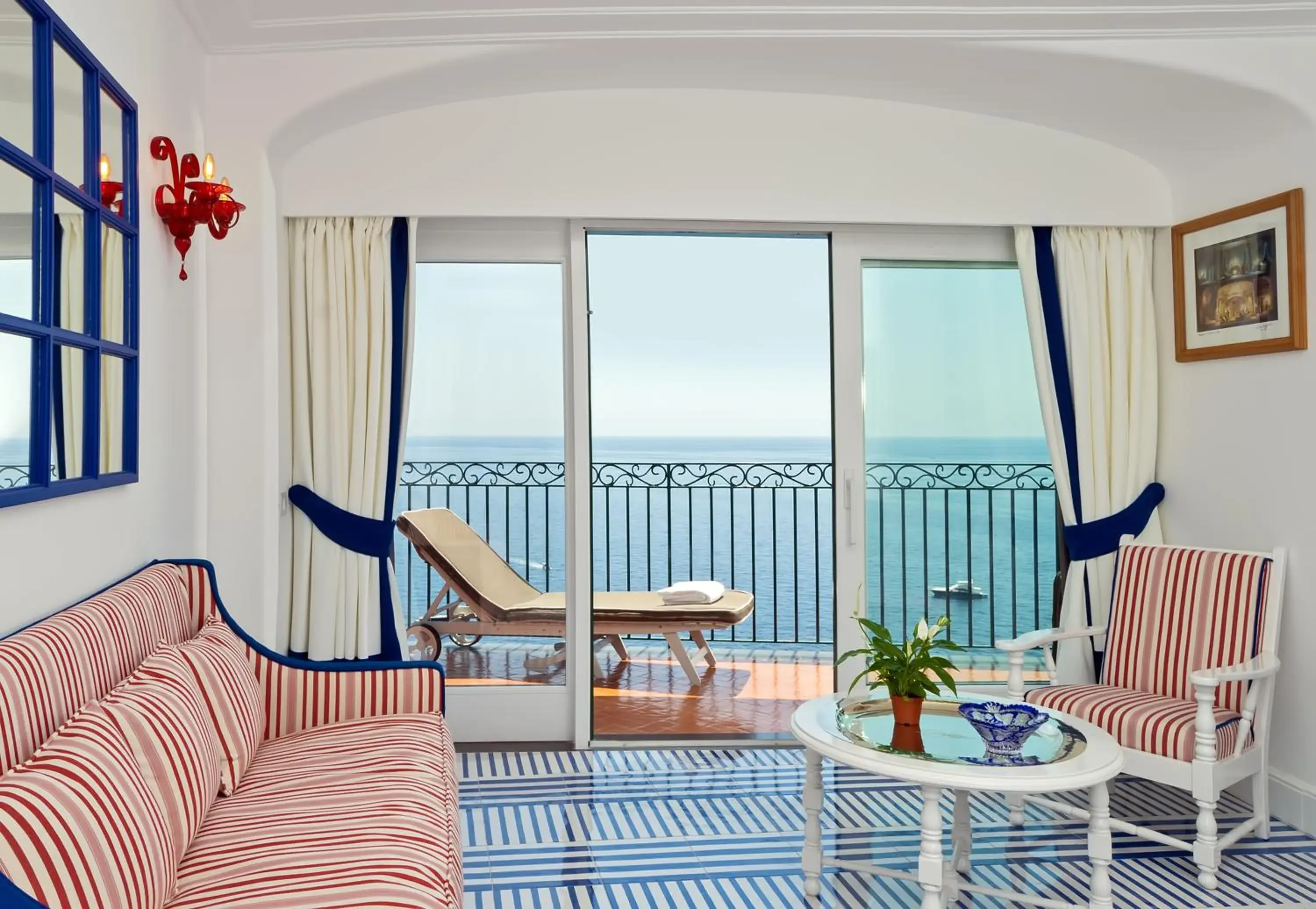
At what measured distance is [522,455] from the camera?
402 cm

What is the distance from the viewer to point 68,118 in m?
2.14

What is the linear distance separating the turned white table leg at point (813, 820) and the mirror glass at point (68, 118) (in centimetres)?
221

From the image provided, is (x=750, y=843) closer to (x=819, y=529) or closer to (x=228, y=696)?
(x=228, y=696)

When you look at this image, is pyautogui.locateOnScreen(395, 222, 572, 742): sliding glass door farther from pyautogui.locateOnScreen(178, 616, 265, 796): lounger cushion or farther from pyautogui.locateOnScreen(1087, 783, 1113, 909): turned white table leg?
pyautogui.locateOnScreen(1087, 783, 1113, 909): turned white table leg

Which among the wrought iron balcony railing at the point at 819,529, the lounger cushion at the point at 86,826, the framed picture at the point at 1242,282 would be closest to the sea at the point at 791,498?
the wrought iron balcony railing at the point at 819,529

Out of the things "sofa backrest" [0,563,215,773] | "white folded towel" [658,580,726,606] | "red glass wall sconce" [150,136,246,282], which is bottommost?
"white folded towel" [658,580,726,606]

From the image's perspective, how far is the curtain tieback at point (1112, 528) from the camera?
13.0ft

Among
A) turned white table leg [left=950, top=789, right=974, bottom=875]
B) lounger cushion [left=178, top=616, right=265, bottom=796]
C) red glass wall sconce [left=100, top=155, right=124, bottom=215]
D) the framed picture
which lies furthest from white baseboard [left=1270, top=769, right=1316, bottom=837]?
red glass wall sconce [left=100, top=155, right=124, bottom=215]

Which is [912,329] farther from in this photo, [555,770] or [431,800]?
[431,800]

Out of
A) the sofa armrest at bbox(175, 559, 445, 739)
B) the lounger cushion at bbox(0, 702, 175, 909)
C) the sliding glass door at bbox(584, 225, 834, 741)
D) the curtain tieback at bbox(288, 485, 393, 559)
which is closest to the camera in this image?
the lounger cushion at bbox(0, 702, 175, 909)

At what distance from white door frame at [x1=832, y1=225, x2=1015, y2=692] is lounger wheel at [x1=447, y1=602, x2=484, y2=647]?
1420 millimetres

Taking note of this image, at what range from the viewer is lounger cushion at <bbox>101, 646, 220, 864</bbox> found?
176cm

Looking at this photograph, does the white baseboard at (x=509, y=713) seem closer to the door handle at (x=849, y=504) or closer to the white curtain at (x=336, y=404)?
the white curtain at (x=336, y=404)

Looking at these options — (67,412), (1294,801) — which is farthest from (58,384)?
(1294,801)
